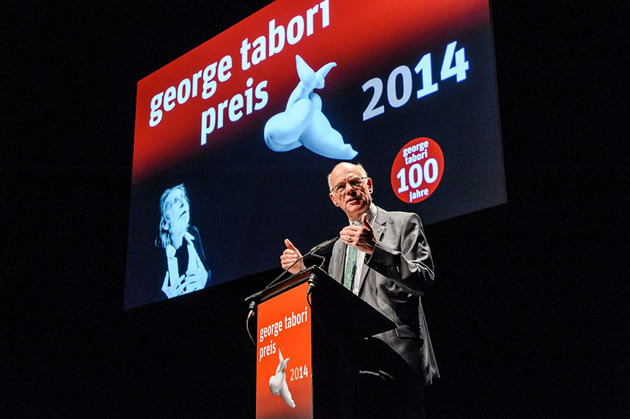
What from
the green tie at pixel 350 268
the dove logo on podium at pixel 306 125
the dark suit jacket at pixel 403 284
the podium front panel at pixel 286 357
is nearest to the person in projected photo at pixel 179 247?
the dove logo on podium at pixel 306 125

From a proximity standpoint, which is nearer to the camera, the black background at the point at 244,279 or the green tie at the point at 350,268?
the green tie at the point at 350,268

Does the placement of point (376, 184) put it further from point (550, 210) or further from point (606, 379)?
point (606, 379)

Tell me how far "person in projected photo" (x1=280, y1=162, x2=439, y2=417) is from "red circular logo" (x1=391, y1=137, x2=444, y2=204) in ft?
2.17

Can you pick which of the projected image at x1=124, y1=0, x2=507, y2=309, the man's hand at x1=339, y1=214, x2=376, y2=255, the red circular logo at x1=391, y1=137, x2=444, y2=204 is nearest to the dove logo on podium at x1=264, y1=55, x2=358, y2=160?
the projected image at x1=124, y1=0, x2=507, y2=309

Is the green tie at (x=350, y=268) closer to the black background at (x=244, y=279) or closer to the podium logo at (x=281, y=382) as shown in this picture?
the podium logo at (x=281, y=382)

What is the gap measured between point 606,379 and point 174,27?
345 centimetres

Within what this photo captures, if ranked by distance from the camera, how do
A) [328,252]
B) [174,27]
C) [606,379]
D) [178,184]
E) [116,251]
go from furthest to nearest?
[116,251] < [174,27] < [178,184] < [328,252] < [606,379]

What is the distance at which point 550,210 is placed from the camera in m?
3.10

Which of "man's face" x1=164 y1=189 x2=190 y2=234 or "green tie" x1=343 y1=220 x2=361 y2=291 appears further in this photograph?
"man's face" x1=164 y1=189 x2=190 y2=234

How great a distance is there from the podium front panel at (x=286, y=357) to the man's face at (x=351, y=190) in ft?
1.67

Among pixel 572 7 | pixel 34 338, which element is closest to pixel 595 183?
pixel 572 7

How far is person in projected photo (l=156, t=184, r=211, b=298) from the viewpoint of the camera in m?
3.72

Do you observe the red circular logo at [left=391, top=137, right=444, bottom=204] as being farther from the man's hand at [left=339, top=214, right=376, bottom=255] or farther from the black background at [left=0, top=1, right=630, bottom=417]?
the man's hand at [left=339, top=214, right=376, bottom=255]

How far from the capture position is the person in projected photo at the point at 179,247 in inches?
146
